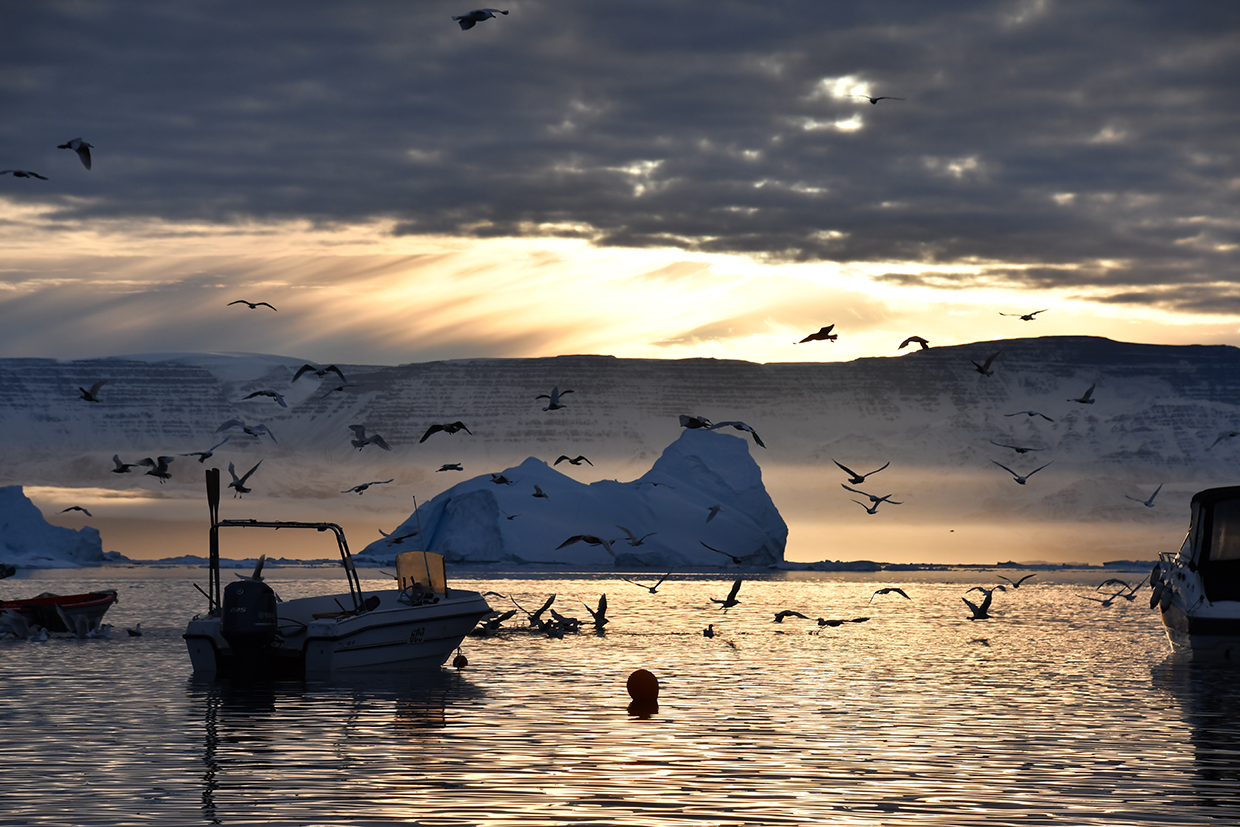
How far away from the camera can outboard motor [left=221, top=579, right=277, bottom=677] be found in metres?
26.8

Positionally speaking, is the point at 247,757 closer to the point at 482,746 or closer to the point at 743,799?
the point at 482,746

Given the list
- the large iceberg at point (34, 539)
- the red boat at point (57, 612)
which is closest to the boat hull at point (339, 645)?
the red boat at point (57, 612)

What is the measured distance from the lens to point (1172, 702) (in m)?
25.3

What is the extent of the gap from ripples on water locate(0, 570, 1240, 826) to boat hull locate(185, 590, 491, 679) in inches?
23.9

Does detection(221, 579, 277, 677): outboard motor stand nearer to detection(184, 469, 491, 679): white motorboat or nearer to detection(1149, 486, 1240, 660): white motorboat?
detection(184, 469, 491, 679): white motorboat

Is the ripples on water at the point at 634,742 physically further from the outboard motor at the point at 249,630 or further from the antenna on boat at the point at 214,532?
the antenna on boat at the point at 214,532

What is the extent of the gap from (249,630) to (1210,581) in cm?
2338

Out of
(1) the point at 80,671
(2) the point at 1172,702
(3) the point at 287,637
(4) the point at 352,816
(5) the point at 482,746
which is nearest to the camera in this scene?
(4) the point at 352,816

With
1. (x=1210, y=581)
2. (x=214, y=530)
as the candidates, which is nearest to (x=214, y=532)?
(x=214, y=530)

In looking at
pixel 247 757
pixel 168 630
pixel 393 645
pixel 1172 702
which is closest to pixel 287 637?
pixel 393 645

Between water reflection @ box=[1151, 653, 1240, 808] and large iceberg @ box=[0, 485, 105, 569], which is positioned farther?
large iceberg @ box=[0, 485, 105, 569]

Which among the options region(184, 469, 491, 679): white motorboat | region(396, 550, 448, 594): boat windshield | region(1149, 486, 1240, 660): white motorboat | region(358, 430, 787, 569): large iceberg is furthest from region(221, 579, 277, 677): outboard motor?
region(358, 430, 787, 569): large iceberg

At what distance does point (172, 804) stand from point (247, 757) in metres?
3.54

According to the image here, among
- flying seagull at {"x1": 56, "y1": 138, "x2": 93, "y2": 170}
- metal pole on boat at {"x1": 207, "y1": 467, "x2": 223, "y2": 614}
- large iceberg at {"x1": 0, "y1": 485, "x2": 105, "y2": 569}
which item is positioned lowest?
large iceberg at {"x1": 0, "y1": 485, "x2": 105, "y2": 569}
